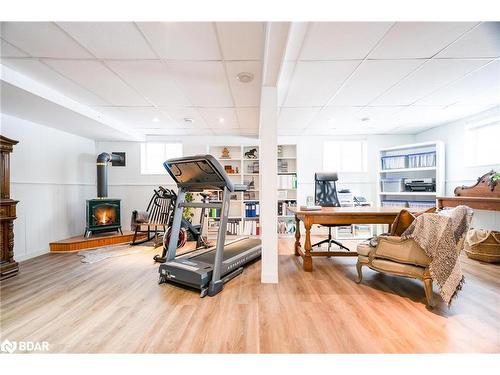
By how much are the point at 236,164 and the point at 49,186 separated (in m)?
3.52

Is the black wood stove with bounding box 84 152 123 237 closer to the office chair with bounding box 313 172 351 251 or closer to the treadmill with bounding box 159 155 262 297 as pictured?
the treadmill with bounding box 159 155 262 297

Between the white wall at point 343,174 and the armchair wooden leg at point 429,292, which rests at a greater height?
the white wall at point 343,174

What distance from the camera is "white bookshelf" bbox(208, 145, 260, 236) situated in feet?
15.5

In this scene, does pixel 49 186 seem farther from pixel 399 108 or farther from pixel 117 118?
pixel 399 108

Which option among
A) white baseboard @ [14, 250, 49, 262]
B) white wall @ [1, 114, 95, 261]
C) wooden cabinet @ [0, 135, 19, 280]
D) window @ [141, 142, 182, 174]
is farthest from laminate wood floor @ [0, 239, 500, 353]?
window @ [141, 142, 182, 174]

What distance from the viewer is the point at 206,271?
213 centimetres

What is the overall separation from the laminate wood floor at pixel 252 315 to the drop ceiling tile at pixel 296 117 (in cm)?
247

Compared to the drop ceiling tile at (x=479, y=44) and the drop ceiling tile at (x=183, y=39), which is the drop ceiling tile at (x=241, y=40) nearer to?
the drop ceiling tile at (x=183, y=39)

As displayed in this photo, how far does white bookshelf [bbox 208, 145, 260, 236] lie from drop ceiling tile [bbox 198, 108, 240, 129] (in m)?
0.77

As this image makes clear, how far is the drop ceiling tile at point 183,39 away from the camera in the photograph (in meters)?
1.65

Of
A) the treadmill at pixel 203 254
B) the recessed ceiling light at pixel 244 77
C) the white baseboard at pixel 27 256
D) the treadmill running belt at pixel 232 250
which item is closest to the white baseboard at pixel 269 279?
the treadmill at pixel 203 254

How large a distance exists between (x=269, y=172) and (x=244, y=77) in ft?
3.69

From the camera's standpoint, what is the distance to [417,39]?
1783 millimetres
